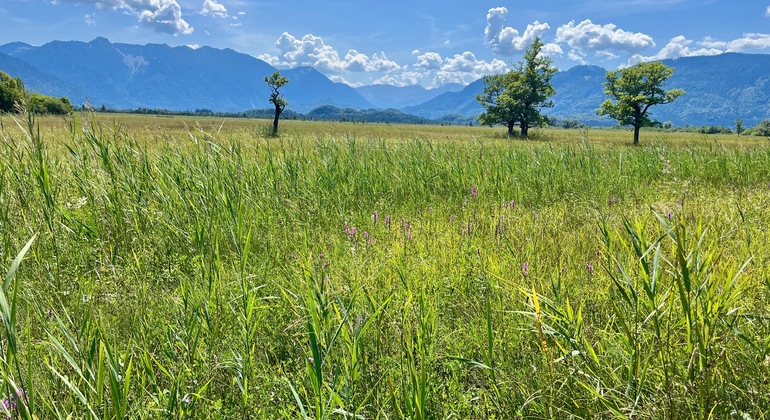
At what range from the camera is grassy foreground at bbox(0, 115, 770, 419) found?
1468 mm

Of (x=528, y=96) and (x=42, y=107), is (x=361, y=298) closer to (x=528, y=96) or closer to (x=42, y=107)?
(x=42, y=107)

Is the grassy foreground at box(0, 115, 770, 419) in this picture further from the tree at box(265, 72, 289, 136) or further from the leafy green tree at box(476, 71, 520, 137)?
the leafy green tree at box(476, 71, 520, 137)

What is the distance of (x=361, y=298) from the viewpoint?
2.26 meters

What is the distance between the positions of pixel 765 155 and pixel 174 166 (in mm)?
12050

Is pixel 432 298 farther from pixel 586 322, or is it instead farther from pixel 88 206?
pixel 88 206

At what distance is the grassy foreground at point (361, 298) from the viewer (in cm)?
147

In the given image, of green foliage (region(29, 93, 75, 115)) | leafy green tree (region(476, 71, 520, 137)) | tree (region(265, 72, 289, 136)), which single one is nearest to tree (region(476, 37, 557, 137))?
leafy green tree (region(476, 71, 520, 137))

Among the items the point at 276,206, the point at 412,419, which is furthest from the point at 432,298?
the point at 276,206

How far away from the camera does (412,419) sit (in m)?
1.34

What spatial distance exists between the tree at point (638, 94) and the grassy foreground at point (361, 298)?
146ft

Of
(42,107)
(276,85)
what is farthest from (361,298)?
(276,85)

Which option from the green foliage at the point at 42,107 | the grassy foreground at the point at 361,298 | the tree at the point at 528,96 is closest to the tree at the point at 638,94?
the tree at the point at 528,96

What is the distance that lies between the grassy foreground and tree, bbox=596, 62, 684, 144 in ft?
146

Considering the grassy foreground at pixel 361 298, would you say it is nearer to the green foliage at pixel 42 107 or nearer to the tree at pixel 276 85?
the green foliage at pixel 42 107
